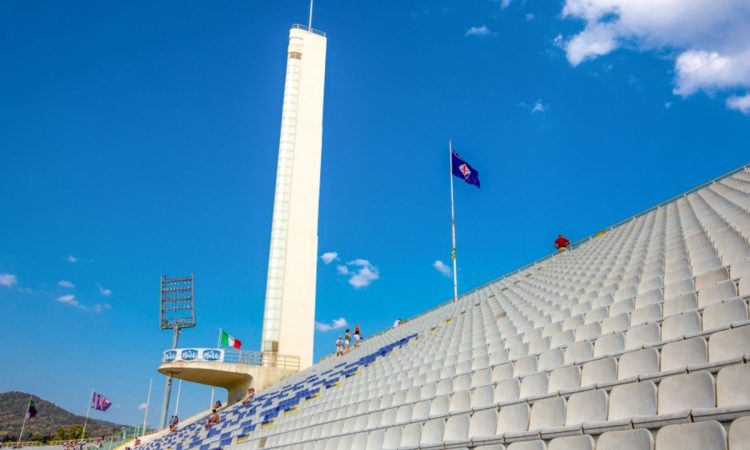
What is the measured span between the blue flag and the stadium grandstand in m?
8.20

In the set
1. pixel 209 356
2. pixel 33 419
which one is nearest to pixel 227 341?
pixel 209 356

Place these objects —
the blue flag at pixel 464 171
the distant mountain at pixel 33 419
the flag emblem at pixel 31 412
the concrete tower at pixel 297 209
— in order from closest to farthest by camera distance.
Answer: the blue flag at pixel 464 171 < the concrete tower at pixel 297 209 < the flag emblem at pixel 31 412 < the distant mountain at pixel 33 419

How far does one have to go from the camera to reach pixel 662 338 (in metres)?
3.99

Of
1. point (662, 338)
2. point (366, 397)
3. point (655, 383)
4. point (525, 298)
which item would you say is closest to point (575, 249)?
point (525, 298)

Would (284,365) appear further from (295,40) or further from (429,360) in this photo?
(295,40)

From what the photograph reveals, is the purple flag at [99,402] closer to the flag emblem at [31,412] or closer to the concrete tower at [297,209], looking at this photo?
the flag emblem at [31,412]

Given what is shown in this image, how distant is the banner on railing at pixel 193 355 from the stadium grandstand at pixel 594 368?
10.1 m

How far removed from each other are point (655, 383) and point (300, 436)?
210 inches

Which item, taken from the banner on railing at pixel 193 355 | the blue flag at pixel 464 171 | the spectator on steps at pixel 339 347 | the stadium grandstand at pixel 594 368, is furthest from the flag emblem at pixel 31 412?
the blue flag at pixel 464 171

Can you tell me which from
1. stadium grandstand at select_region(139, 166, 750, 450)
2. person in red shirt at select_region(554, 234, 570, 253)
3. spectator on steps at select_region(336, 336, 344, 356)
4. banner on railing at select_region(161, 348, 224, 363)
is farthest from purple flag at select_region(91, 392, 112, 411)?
person in red shirt at select_region(554, 234, 570, 253)

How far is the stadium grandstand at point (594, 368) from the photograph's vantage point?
292 cm

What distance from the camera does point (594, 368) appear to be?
3.91m

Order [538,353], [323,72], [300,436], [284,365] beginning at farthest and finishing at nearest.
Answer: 1. [323,72]
2. [284,365]
3. [300,436]
4. [538,353]

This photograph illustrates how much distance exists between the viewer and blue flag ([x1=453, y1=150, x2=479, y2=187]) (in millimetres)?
18188
